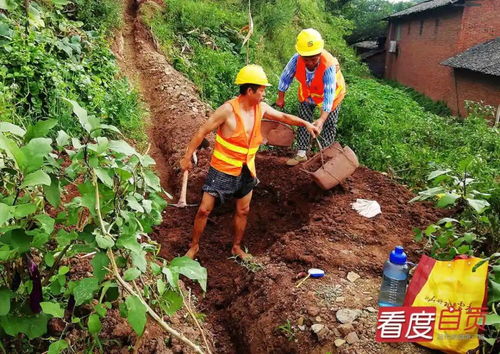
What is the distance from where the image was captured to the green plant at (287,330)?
9.94 feet

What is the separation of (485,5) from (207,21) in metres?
11.6

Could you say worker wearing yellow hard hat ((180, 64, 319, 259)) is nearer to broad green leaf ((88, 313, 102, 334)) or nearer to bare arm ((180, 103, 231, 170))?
bare arm ((180, 103, 231, 170))

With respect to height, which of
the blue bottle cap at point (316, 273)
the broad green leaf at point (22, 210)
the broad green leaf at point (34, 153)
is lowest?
the blue bottle cap at point (316, 273)

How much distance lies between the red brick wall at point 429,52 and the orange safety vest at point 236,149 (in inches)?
622

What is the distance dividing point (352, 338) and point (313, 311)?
0.35 meters

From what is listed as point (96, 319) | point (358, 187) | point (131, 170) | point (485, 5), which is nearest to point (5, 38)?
point (131, 170)

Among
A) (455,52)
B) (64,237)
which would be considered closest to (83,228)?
(64,237)

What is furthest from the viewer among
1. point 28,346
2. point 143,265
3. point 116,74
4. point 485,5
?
point 485,5

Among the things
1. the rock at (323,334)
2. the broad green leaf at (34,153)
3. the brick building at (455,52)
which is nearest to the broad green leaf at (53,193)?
the broad green leaf at (34,153)

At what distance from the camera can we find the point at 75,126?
187 inches

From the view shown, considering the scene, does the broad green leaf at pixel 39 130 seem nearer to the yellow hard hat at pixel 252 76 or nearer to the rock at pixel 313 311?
the yellow hard hat at pixel 252 76

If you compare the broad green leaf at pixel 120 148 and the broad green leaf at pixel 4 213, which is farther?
the broad green leaf at pixel 120 148

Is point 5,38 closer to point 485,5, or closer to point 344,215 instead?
point 344,215

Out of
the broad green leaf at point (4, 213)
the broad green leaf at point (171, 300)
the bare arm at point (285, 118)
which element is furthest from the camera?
the bare arm at point (285, 118)
